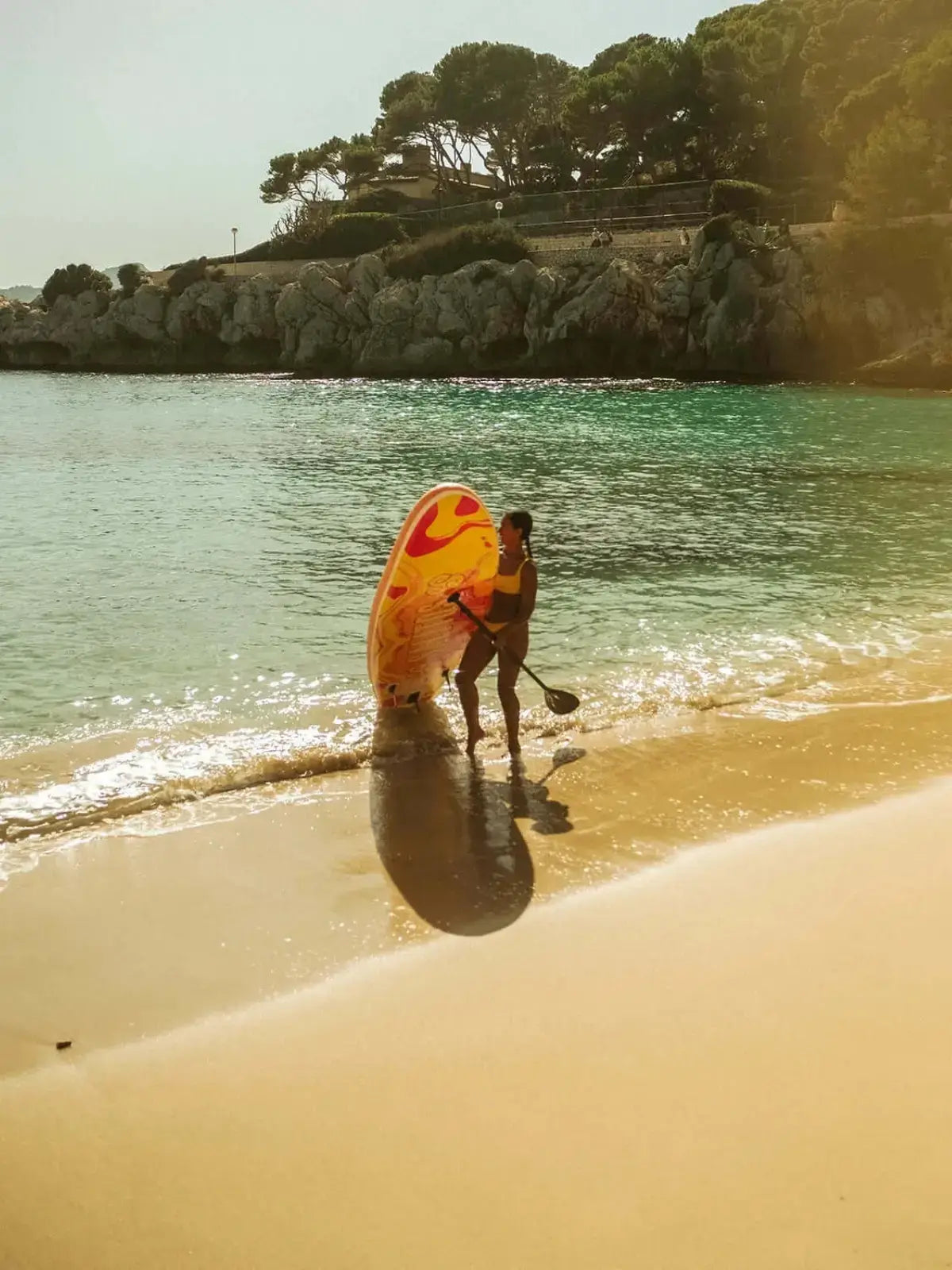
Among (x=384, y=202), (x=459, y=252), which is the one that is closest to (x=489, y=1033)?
(x=459, y=252)

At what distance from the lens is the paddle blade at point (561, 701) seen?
26.3 feet

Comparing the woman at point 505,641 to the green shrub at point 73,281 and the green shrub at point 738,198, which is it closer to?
the green shrub at point 738,198

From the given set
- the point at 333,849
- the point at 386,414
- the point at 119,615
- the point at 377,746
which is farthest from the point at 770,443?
the point at 333,849

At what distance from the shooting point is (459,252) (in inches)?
2464

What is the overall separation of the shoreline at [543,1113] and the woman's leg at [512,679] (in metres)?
2.58

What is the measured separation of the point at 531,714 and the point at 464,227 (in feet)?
201

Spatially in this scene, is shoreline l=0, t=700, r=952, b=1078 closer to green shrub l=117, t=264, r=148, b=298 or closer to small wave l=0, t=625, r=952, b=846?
small wave l=0, t=625, r=952, b=846

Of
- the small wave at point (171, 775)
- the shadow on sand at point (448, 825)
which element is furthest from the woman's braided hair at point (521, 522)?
the small wave at point (171, 775)

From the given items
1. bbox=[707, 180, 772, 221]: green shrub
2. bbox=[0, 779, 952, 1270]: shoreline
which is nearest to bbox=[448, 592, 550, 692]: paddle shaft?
bbox=[0, 779, 952, 1270]: shoreline

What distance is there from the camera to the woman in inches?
286

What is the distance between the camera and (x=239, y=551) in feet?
48.6

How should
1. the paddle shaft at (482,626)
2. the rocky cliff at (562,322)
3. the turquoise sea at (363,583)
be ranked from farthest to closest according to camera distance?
1. the rocky cliff at (562,322)
2. the turquoise sea at (363,583)
3. the paddle shaft at (482,626)

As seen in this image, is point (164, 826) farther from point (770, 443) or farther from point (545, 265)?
point (545, 265)

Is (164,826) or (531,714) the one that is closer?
(164,826)
